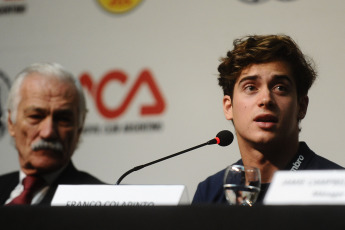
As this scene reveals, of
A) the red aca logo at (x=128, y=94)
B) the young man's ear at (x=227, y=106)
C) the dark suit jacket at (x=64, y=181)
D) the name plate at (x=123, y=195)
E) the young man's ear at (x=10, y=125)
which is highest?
the name plate at (x=123, y=195)

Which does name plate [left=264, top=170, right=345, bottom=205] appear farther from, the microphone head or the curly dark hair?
the curly dark hair

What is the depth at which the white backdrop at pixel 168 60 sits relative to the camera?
9.84 feet

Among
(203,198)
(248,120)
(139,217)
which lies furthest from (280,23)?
(139,217)

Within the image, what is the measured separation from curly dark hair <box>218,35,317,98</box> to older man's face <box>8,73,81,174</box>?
0.98m

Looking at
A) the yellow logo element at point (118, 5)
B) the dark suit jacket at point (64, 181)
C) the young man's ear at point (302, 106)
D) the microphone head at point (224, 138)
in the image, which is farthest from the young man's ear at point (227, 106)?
the yellow logo element at point (118, 5)

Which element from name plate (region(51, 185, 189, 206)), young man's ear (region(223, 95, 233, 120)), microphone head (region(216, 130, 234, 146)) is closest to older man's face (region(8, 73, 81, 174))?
young man's ear (region(223, 95, 233, 120))

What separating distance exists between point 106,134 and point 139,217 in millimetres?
2157

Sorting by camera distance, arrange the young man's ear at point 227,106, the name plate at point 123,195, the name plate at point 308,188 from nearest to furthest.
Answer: the name plate at point 308,188, the name plate at point 123,195, the young man's ear at point 227,106

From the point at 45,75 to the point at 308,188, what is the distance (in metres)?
2.23

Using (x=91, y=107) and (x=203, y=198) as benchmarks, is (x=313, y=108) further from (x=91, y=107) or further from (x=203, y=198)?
(x=91, y=107)

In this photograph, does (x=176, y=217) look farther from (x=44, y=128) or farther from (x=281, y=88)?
(x=44, y=128)

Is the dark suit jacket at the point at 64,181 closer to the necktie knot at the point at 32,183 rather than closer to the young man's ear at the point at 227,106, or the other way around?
the necktie knot at the point at 32,183

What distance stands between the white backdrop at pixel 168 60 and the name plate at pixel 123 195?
1.41m

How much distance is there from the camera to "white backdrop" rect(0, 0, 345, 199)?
9.84 ft
